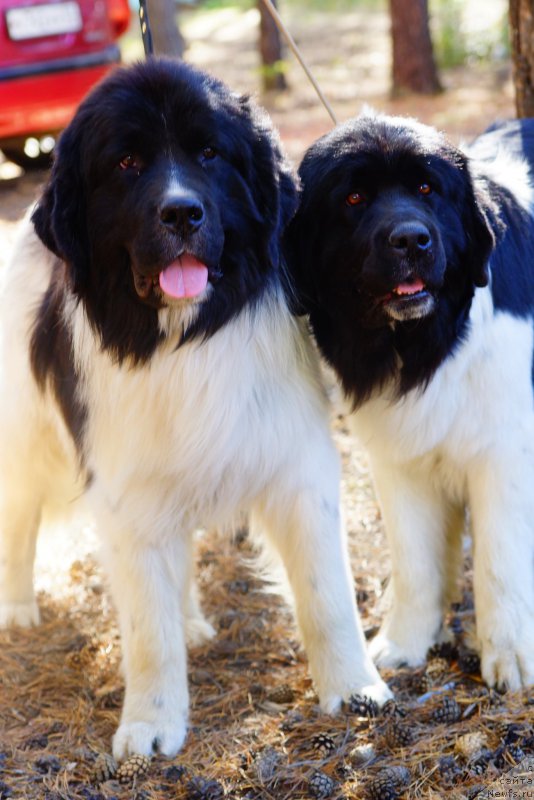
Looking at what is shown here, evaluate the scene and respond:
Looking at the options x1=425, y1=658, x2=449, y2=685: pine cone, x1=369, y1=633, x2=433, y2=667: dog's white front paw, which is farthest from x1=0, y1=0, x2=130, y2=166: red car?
x1=425, y1=658, x2=449, y2=685: pine cone

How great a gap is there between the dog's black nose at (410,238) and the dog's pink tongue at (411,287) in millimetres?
95

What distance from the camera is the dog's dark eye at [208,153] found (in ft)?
9.05

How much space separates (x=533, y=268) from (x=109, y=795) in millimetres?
1961

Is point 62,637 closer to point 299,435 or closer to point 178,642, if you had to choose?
point 178,642

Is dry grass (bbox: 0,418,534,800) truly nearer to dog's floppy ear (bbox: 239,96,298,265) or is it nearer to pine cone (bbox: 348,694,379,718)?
pine cone (bbox: 348,694,379,718)

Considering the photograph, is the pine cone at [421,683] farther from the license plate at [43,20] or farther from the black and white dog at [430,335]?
the license plate at [43,20]

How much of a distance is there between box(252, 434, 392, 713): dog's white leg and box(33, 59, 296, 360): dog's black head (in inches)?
22.7

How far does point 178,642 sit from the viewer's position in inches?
125

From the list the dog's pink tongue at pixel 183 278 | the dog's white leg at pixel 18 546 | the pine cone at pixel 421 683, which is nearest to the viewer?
the dog's pink tongue at pixel 183 278

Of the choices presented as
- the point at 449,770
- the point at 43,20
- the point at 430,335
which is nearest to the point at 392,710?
the point at 449,770

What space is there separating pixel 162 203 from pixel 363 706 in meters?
1.57

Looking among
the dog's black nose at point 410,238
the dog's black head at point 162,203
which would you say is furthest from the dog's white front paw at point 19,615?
the dog's black nose at point 410,238

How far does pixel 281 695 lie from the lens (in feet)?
10.8

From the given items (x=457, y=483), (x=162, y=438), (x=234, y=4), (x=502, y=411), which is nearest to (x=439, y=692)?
(x=457, y=483)
